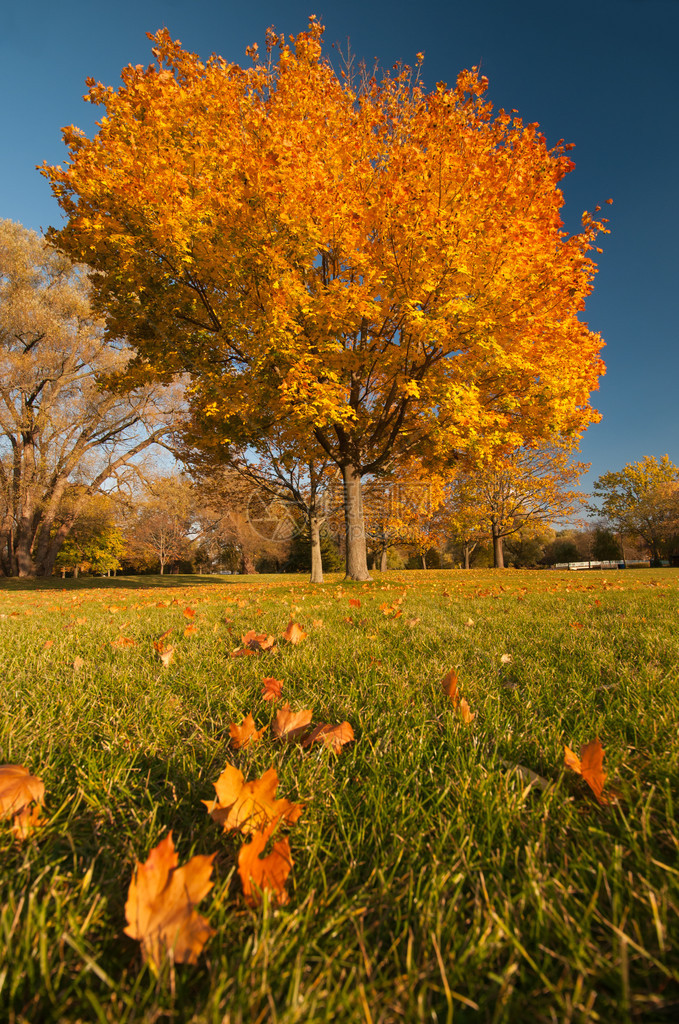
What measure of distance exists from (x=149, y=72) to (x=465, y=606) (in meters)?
11.7

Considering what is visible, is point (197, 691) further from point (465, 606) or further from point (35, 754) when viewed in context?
point (465, 606)

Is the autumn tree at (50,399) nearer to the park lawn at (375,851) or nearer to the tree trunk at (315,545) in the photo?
the tree trunk at (315,545)

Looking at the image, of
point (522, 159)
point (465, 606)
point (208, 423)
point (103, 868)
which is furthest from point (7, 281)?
point (103, 868)

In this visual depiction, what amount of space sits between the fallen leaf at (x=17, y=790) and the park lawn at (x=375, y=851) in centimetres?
3

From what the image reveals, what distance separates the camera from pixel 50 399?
21.2 meters

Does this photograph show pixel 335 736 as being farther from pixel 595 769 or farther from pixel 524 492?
pixel 524 492

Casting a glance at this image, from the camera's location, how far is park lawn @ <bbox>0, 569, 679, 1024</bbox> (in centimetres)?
56

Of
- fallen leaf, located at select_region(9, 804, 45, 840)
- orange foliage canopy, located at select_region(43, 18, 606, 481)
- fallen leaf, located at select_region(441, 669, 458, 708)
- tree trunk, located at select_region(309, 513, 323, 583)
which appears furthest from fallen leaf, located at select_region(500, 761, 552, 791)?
tree trunk, located at select_region(309, 513, 323, 583)

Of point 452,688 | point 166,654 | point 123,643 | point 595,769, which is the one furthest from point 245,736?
point 123,643

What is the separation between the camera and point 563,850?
0.83 meters

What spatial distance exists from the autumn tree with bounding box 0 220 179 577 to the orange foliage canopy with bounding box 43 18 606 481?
12.9 meters

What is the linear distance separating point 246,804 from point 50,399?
2547 centimetres

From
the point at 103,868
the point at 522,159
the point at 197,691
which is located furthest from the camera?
the point at 522,159

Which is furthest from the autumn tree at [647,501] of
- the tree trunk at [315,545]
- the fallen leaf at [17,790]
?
the fallen leaf at [17,790]
